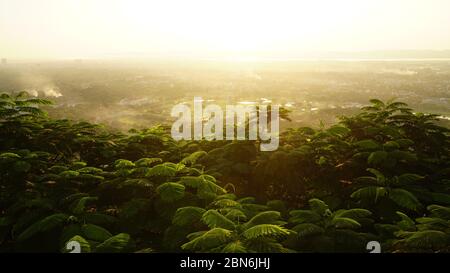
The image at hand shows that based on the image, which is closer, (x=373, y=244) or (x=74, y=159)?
(x=373, y=244)

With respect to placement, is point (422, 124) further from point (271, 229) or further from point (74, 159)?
point (74, 159)

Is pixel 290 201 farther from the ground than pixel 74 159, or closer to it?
closer to it

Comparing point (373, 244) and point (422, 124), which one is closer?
point (373, 244)

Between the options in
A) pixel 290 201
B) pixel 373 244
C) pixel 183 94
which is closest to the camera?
pixel 373 244
